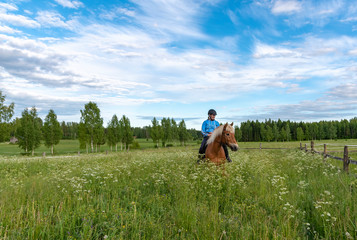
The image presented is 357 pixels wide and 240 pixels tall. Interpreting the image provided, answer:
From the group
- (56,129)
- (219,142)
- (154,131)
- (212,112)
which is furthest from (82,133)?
(219,142)

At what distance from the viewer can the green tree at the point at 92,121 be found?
5031 cm

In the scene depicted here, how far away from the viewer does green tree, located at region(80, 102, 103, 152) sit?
5031 centimetres

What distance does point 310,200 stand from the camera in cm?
547

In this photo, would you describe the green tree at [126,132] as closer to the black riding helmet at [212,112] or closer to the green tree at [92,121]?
the green tree at [92,121]

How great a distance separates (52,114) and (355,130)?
157714 mm

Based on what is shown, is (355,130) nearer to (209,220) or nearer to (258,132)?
(258,132)

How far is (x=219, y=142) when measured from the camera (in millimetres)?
8180

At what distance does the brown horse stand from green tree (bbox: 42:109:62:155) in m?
49.3

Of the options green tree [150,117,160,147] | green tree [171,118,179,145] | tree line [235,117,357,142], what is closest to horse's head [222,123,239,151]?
green tree [150,117,160,147]

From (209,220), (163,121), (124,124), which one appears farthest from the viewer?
(163,121)

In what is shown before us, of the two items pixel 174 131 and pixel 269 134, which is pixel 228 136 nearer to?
pixel 174 131

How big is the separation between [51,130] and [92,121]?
356 inches

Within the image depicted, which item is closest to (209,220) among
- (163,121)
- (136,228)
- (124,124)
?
(136,228)

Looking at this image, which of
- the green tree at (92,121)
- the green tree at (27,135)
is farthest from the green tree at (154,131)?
the green tree at (27,135)
